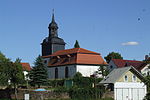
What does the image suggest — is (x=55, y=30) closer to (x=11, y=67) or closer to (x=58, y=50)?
(x=58, y=50)

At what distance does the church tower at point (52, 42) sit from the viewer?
91.9m

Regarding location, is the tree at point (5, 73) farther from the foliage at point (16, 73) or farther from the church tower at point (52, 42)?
the church tower at point (52, 42)

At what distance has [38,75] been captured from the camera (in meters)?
62.5

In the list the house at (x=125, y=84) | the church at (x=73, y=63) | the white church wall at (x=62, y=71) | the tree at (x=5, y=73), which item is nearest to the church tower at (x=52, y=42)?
the church at (x=73, y=63)

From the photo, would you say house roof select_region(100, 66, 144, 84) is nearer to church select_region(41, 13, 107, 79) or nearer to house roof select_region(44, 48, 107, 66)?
church select_region(41, 13, 107, 79)

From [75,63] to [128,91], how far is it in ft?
72.3

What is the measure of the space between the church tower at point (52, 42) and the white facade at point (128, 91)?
40.1m

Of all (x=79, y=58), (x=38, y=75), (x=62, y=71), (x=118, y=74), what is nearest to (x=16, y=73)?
(x=38, y=75)

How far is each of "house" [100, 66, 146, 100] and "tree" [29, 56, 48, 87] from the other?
13.5m

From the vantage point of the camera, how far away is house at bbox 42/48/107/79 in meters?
74.9

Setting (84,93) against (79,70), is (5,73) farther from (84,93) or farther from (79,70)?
(79,70)

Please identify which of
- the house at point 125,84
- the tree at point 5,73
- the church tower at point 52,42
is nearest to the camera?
the tree at point 5,73

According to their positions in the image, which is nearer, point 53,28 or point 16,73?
point 16,73

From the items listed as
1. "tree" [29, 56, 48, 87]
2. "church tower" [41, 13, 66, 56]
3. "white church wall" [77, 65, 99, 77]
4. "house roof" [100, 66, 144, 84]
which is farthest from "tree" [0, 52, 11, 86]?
"church tower" [41, 13, 66, 56]
